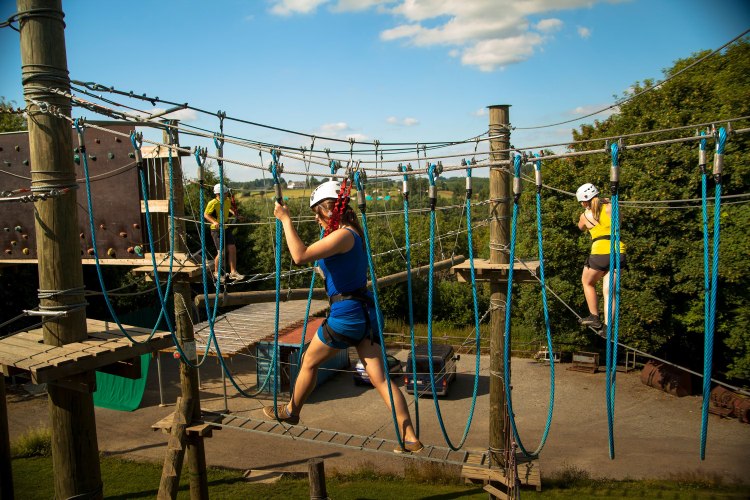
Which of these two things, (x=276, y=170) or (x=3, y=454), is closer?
(x=276, y=170)

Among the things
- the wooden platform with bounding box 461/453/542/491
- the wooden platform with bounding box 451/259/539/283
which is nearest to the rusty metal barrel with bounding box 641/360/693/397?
the wooden platform with bounding box 461/453/542/491

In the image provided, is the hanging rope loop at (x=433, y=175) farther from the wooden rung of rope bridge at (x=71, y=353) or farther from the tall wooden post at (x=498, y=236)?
the wooden rung of rope bridge at (x=71, y=353)

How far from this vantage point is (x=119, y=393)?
12531mm

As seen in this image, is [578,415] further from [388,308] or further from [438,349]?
[388,308]

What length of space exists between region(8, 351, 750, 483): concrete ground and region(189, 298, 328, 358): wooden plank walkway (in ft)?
3.75

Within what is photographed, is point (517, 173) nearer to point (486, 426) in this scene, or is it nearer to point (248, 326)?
point (486, 426)

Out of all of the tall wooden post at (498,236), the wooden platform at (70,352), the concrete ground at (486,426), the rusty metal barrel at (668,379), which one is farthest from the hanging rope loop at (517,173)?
the rusty metal barrel at (668,379)

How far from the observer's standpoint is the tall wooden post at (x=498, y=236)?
16.7 ft

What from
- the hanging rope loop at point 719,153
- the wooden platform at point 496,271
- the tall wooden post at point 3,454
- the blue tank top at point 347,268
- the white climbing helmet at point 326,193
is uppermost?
the hanging rope loop at point 719,153

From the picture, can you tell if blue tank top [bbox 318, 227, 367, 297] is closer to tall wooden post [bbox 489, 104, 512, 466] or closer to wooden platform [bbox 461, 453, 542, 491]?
tall wooden post [bbox 489, 104, 512, 466]

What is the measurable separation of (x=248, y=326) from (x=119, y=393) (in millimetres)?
3176

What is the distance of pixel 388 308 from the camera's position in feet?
71.2

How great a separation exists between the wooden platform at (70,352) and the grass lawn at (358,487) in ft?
17.4

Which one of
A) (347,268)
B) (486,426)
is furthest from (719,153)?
(486,426)
